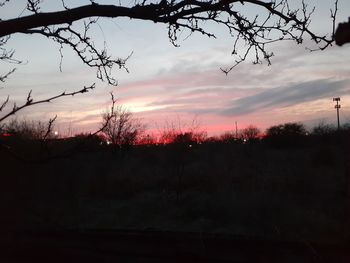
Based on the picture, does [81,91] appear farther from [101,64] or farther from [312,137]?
[312,137]

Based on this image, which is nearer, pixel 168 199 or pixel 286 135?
pixel 168 199

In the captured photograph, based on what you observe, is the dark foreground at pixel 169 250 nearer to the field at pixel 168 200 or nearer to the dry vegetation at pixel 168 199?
the dry vegetation at pixel 168 199

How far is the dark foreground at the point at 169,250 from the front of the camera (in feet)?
15.0

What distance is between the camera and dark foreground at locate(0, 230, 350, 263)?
4.58 metres

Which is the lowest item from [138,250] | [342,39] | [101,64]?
[138,250]

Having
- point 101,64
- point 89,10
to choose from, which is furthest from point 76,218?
point 89,10

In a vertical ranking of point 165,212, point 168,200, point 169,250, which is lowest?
point 165,212

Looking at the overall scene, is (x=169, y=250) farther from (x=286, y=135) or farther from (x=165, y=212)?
(x=286, y=135)

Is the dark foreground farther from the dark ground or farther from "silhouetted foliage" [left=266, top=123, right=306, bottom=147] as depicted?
"silhouetted foliage" [left=266, top=123, right=306, bottom=147]

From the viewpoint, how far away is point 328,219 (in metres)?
14.1

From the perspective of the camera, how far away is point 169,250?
4875 mm

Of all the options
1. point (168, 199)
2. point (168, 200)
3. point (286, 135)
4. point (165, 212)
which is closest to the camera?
point (165, 212)

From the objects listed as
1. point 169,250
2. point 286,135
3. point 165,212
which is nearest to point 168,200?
point 165,212

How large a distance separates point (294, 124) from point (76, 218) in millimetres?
48758
